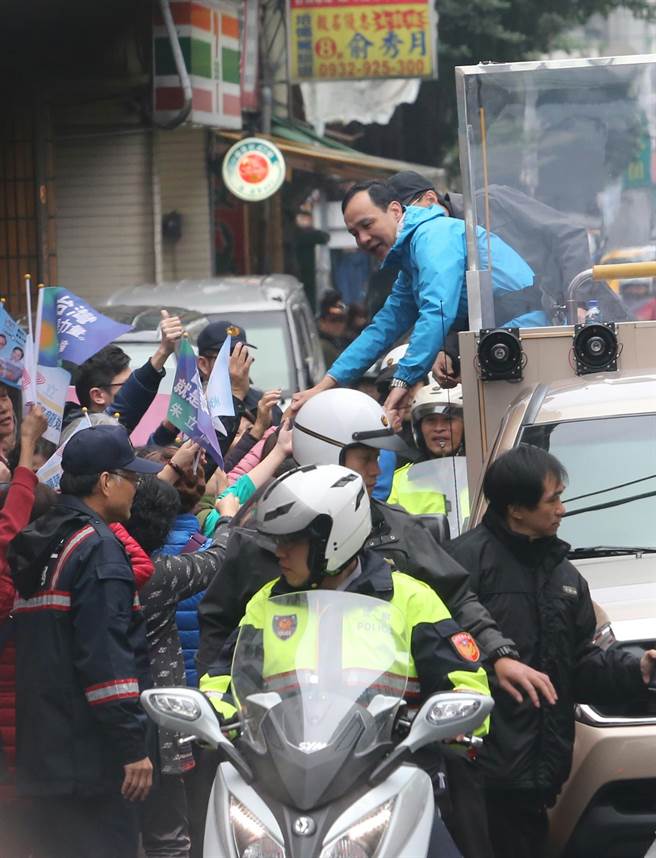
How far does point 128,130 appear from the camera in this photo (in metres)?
21.4

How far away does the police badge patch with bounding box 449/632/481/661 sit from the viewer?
4.55m

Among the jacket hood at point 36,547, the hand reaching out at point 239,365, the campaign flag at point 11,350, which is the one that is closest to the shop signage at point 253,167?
the hand reaching out at point 239,365

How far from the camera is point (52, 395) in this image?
7125 millimetres

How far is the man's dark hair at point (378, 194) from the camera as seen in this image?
8.23 metres

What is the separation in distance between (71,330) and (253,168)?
1547 cm

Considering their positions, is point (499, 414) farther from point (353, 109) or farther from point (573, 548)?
point (353, 109)

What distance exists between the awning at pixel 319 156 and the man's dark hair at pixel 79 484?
1854 centimetres

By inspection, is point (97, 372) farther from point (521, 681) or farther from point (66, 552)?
point (521, 681)

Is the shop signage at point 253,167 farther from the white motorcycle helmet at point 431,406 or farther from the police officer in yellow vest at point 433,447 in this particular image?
the white motorcycle helmet at point 431,406

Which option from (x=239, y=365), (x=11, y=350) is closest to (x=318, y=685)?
(x=11, y=350)

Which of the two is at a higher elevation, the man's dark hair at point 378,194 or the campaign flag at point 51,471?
the man's dark hair at point 378,194

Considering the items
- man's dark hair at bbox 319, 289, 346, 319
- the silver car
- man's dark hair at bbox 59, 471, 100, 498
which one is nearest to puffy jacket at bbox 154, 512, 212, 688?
man's dark hair at bbox 59, 471, 100, 498

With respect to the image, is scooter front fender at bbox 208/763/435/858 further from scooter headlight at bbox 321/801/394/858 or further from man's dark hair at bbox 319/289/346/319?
man's dark hair at bbox 319/289/346/319

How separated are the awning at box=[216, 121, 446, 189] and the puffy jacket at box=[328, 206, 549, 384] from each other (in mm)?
15947
